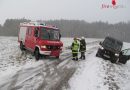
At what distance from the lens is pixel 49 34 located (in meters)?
20.0

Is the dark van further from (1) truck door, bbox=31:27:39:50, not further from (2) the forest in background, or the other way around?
(2) the forest in background

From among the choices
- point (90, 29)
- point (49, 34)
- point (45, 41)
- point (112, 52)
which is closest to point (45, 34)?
point (49, 34)

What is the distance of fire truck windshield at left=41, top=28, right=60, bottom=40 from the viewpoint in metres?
19.8

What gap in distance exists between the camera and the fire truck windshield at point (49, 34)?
1975 centimetres

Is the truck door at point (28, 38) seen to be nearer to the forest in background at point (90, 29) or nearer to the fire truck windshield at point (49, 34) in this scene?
the fire truck windshield at point (49, 34)

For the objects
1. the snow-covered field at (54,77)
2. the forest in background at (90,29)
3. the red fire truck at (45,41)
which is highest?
the red fire truck at (45,41)

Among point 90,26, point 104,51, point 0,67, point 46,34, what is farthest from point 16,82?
point 90,26

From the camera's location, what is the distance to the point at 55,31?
20.5 metres

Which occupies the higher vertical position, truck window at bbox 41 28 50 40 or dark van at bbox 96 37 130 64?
truck window at bbox 41 28 50 40

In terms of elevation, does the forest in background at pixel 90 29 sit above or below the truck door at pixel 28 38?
below

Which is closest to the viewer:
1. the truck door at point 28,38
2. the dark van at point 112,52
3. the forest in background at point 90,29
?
the truck door at point 28,38

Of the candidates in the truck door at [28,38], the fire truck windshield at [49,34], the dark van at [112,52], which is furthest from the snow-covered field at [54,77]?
the dark van at [112,52]

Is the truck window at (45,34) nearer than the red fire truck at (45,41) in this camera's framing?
No

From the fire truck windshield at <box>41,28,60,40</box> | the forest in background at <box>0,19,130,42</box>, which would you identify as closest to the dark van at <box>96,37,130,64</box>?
the fire truck windshield at <box>41,28,60,40</box>
